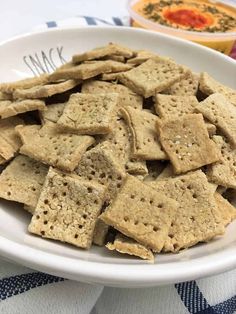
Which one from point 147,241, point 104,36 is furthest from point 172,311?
point 104,36

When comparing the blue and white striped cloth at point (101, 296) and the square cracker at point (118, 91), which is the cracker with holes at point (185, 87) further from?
the blue and white striped cloth at point (101, 296)

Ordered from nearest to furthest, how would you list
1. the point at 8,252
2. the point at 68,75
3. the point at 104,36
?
the point at 8,252
the point at 68,75
the point at 104,36

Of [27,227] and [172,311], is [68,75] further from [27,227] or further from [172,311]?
[172,311]

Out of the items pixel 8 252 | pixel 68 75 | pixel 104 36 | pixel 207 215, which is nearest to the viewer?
pixel 8 252

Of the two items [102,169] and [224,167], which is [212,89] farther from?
[102,169]

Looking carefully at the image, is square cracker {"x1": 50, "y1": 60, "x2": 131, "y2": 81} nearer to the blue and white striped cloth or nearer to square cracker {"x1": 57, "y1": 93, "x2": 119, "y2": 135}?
square cracker {"x1": 57, "y1": 93, "x2": 119, "y2": 135}

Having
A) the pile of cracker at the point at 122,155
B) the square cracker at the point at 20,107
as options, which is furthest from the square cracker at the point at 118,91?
the square cracker at the point at 20,107
